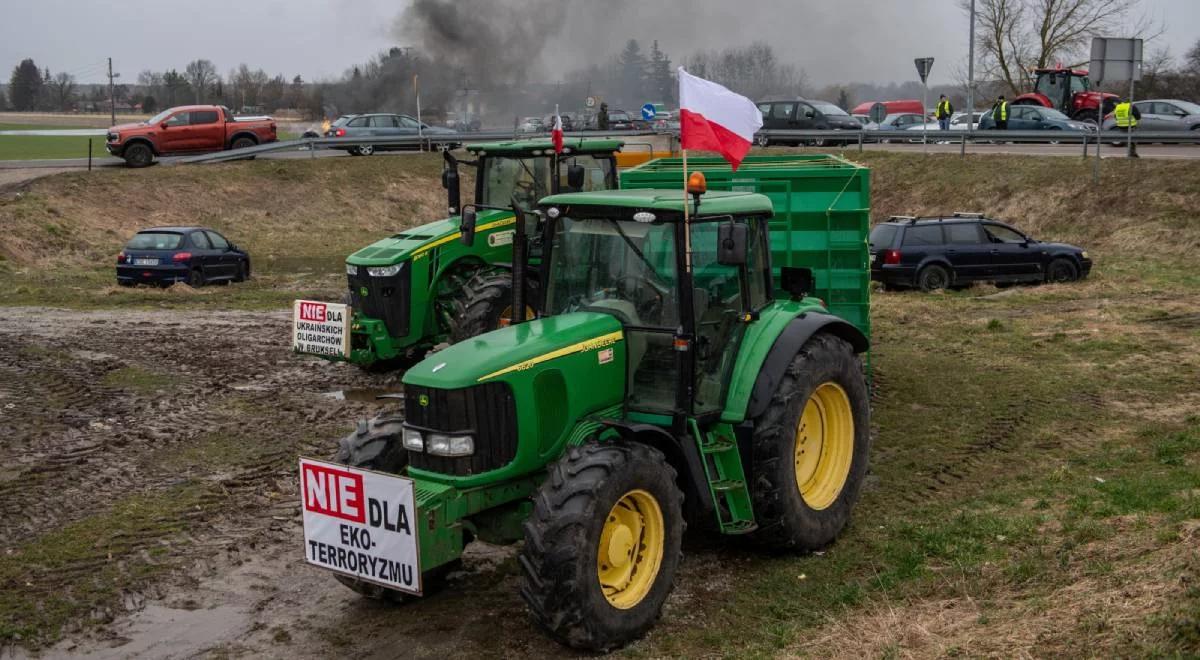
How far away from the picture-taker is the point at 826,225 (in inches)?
464

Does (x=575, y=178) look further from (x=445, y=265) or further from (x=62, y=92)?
(x=62, y=92)

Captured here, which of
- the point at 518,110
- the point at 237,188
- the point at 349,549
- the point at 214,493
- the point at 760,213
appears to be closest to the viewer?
the point at 349,549

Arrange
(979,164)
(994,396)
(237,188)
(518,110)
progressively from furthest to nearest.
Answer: (518,110) < (237,188) < (979,164) < (994,396)

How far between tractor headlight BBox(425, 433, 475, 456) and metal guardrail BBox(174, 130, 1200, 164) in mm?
22210

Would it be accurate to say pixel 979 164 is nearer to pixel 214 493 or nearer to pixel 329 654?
pixel 214 493

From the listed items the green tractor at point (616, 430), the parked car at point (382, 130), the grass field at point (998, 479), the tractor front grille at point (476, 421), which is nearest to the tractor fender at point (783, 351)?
the green tractor at point (616, 430)

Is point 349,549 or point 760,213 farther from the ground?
point 760,213

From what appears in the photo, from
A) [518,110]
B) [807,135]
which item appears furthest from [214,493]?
[518,110]

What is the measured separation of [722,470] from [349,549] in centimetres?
240

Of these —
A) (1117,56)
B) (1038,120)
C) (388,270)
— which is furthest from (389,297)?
(1038,120)

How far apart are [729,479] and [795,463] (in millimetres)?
724

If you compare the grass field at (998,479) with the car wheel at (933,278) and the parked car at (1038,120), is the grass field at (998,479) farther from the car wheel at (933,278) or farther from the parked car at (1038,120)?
the parked car at (1038,120)

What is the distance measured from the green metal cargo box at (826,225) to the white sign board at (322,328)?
4.41 meters

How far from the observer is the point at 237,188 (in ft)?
109
